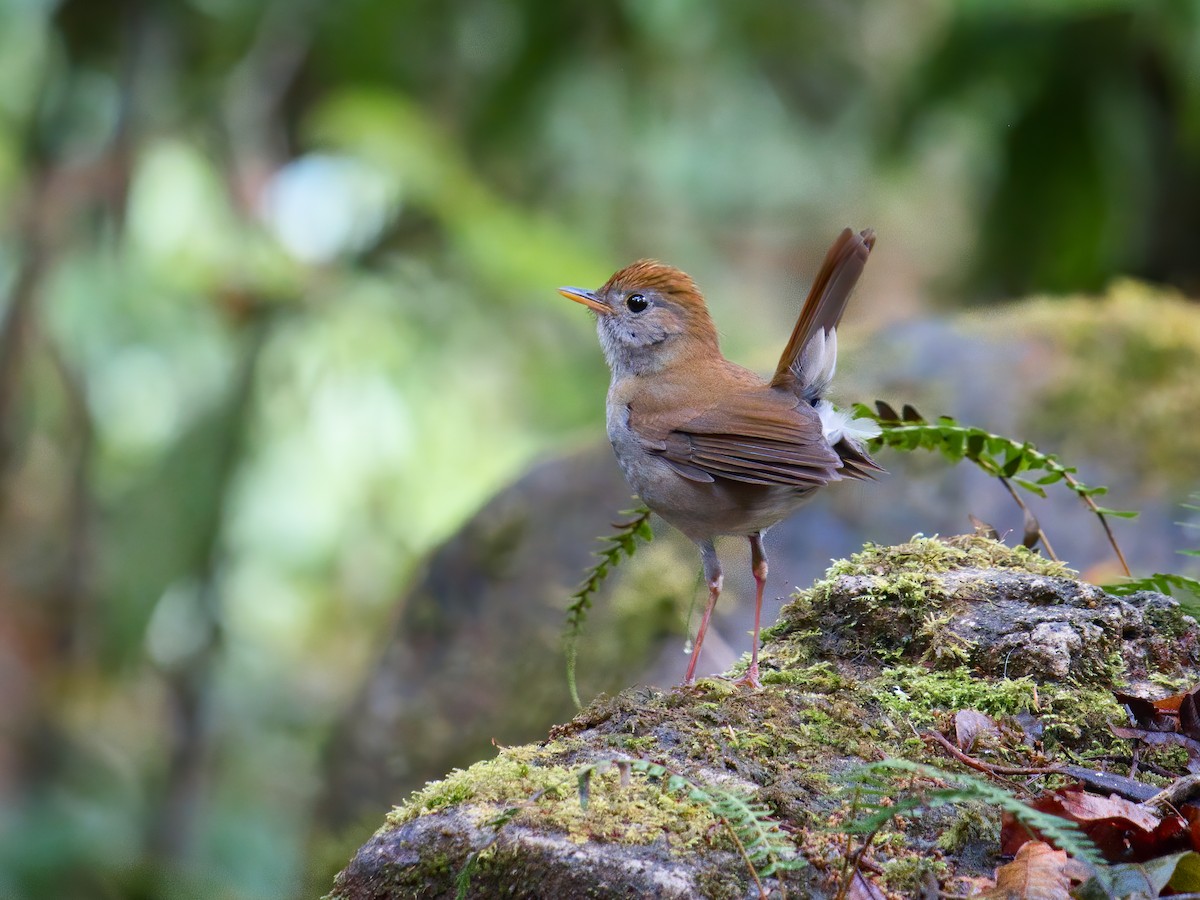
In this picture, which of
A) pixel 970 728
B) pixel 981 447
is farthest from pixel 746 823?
pixel 981 447

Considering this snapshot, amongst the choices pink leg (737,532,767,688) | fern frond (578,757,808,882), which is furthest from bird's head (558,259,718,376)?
fern frond (578,757,808,882)

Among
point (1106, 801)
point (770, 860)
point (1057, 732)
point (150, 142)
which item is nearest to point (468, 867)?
point (770, 860)

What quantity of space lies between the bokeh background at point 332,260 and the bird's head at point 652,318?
167cm

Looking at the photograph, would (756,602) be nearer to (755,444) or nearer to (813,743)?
(755,444)

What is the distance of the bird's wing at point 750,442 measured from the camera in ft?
10.7

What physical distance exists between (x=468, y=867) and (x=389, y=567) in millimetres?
7254

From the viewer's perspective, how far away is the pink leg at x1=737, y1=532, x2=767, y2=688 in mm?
2730

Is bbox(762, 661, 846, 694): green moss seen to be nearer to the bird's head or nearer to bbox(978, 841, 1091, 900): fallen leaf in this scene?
bbox(978, 841, 1091, 900): fallen leaf

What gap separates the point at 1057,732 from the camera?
2416 millimetres

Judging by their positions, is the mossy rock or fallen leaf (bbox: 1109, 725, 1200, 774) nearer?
the mossy rock

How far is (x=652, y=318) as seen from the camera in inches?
162

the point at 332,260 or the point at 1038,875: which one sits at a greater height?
the point at 332,260

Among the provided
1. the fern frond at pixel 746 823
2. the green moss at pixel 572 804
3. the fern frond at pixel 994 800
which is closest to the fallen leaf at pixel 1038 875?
the fern frond at pixel 994 800

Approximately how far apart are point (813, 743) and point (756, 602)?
114 centimetres
